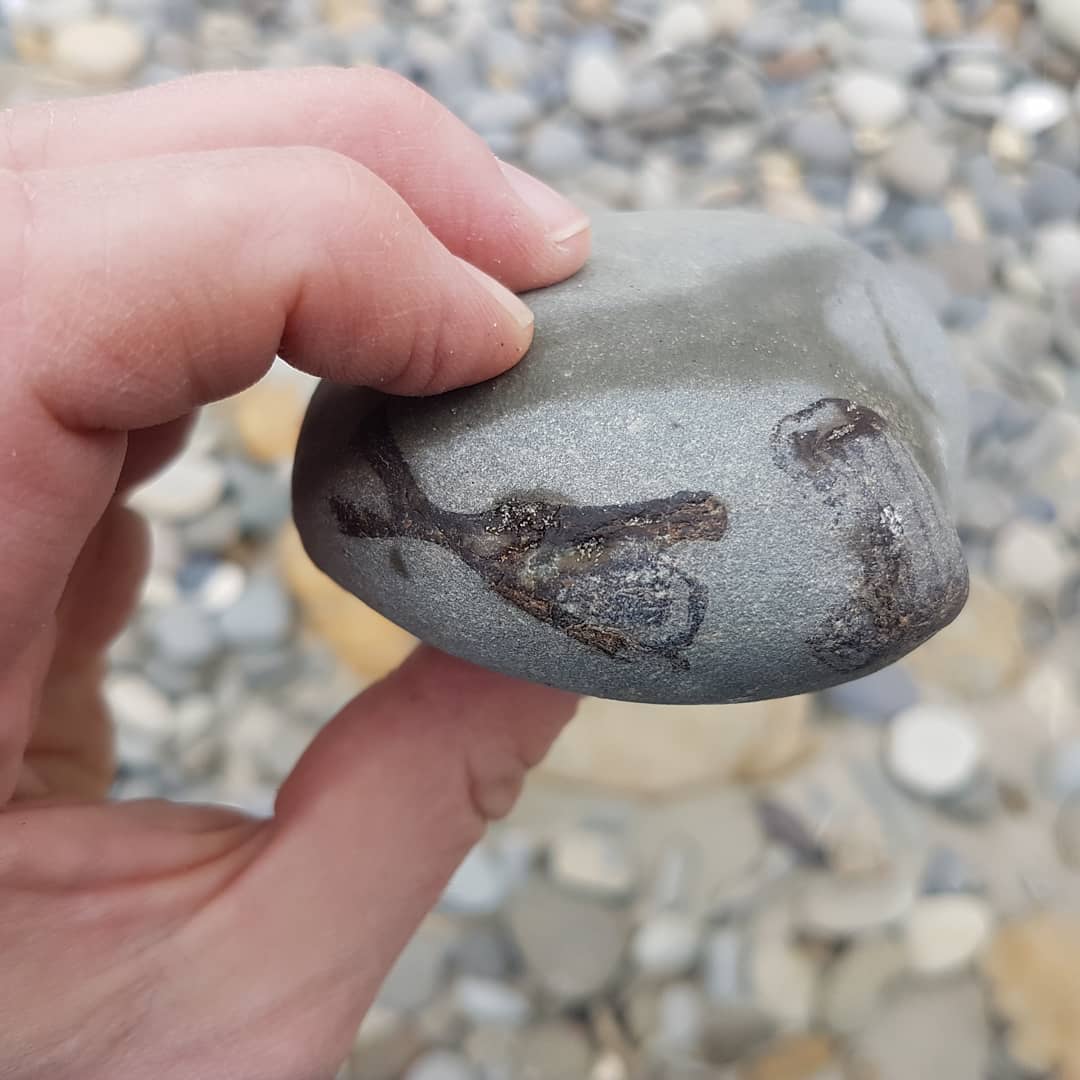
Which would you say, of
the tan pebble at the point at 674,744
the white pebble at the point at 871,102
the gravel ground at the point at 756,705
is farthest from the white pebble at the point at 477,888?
the white pebble at the point at 871,102

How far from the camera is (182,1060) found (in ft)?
2.39

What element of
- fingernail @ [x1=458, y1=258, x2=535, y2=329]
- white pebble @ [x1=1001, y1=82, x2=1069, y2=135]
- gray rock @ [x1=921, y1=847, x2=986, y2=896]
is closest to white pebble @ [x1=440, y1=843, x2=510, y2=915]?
gray rock @ [x1=921, y1=847, x2=986, y2=896]

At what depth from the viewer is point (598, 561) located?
0.65 m

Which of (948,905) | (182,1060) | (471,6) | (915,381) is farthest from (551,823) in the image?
(471,6)

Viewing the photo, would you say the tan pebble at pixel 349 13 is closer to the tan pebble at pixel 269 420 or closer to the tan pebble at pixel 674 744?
the tan pebble at pixel 269 420

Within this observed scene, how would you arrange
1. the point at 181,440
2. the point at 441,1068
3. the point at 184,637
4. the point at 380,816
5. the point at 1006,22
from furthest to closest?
the point at 1006,22 → the point at 184,637 → the point at 441,1068 → the point at 181,440 → the point at 380,816

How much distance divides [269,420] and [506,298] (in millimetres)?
902

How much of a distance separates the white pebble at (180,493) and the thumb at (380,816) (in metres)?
0.63

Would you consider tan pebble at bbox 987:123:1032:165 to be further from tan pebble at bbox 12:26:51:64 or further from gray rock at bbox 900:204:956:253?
tan pebble at bbox 12:26:51:64

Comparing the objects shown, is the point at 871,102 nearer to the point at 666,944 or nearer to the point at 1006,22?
the point at 1006,22

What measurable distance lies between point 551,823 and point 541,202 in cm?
77

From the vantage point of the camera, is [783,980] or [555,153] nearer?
[783,980]

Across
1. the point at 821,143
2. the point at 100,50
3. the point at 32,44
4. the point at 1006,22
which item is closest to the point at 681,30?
the point at 821,143

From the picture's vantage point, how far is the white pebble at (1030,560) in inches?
55.0
